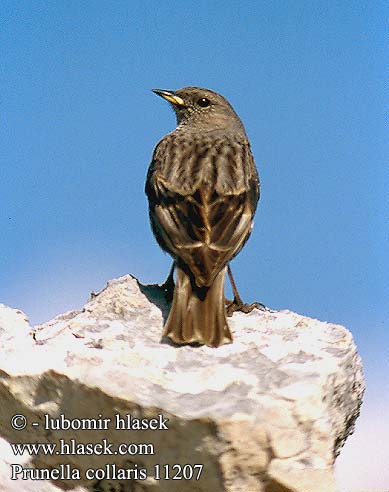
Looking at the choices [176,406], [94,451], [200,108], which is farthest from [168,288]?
[200,108]

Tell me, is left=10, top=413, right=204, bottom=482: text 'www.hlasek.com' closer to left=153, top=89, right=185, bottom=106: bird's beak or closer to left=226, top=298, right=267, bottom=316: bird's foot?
left=226, top=298, right=267, bottom=316: bird's foot

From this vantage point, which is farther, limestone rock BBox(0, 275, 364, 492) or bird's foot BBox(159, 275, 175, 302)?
bird's foot BBox(159, 275, 175, 302)

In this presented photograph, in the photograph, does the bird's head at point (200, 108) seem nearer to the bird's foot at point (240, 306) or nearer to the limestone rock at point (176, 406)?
the bird's foot at point (240, 306)

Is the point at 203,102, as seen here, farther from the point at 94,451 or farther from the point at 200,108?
the point at 94,451

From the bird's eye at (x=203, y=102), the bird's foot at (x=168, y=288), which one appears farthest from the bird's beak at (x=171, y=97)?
the bird's foot at (x=168, y=288)

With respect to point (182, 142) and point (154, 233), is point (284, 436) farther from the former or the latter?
point (182, 142)

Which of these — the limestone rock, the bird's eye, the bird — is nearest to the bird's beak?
the bird's eye

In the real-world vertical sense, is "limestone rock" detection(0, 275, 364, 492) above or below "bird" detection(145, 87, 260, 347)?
below

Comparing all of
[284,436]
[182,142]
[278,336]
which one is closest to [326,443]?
[284,436]
